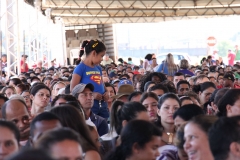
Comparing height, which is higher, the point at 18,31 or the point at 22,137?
the point at 18,31

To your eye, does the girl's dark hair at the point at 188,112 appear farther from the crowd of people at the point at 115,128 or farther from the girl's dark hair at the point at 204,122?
the girl's dark hair at the point at 204,122

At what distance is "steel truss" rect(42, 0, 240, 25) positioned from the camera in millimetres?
36084

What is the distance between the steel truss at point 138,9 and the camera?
1421 inches

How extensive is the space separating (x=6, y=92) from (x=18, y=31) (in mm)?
9168

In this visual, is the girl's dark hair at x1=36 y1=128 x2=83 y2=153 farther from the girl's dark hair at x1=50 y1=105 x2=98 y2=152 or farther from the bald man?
the bald man

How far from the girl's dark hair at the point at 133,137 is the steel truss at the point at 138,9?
1225 inches

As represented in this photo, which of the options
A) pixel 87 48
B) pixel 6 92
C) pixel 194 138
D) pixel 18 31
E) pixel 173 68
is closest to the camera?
pixel 194 138

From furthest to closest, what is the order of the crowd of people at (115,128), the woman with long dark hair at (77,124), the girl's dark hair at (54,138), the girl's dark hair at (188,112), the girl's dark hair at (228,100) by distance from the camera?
the girl's dark hair at (228,100) < the girl's dark hair at (188,112) < the woman with long dark hair at (77,124) < the crowd of people at (115,128) < the girl's dark hair at (54,138)

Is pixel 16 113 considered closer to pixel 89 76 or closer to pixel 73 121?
pixel 73 121

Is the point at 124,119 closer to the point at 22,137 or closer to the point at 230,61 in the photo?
the point at 22,137

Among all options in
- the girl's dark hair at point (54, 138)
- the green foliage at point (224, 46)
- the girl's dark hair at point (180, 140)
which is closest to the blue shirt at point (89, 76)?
the girl's dark hair at point (180, 140)

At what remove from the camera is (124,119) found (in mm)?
6344

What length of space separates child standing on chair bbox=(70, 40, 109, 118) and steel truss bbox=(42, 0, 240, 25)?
26.7 meters

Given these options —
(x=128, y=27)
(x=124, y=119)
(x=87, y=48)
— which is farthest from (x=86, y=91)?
(x=128, y=27)
